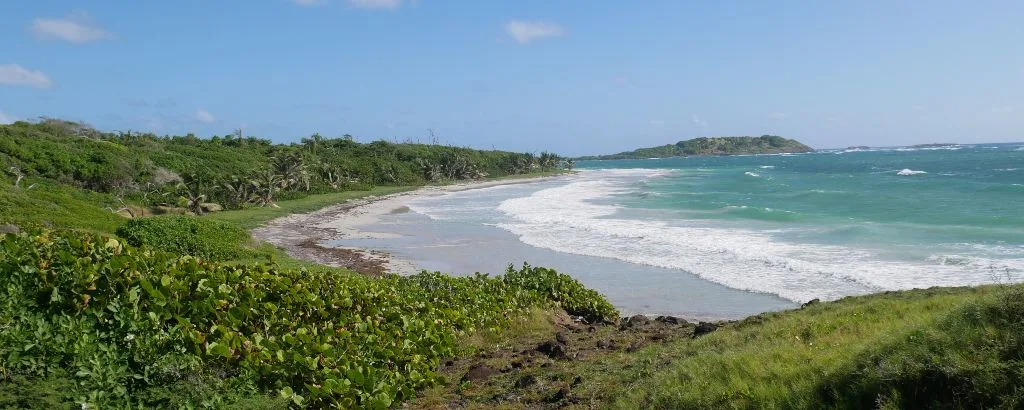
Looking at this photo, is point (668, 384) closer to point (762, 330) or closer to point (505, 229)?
point (762, 330)

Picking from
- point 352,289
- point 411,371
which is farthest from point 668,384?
point 352,289

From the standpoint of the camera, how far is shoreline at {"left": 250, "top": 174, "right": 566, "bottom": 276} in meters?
22.5

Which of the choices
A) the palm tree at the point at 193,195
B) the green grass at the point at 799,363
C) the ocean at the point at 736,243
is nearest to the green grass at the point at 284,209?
the palm tree at the point at 193,195

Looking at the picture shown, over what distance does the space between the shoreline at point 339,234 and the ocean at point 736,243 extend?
1291 millimetres

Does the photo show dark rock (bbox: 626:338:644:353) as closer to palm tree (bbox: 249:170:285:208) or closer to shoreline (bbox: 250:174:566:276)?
shoreline (bbox: 250:174:566:276)

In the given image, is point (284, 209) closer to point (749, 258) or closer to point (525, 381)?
point (749, 258)

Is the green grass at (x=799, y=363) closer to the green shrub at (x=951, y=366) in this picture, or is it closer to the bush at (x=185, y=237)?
the green shrub at (x=951, y=366)

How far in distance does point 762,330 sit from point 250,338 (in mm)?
6306

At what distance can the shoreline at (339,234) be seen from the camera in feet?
74.0

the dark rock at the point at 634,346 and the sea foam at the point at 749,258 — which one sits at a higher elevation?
the dark rock at the point at 634,346

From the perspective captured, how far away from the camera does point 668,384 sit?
6.58 metres

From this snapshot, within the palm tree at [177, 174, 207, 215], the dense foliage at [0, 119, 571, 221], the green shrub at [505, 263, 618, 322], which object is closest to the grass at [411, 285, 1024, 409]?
the green shrub at [505, 263, 618, 322]

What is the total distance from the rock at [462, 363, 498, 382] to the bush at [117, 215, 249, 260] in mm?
12170

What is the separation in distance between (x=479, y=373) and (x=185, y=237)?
582 inches
